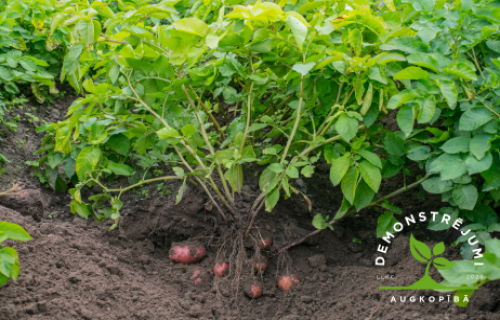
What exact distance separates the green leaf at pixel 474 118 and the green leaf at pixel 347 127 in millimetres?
383

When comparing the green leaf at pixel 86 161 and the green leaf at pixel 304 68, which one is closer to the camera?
the green leaf at pixel 304 68

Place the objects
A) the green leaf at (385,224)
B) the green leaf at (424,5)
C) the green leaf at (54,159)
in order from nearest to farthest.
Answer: the green leaf at (424,5)
the green leaf at (385,224)
the green leaf at (54,159)

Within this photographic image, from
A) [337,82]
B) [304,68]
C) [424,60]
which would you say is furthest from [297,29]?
[424,60]

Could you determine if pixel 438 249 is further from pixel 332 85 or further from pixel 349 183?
pixel 332 85

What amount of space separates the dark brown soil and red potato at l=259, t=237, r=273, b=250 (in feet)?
0.10

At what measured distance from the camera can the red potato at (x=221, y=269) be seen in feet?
6.28

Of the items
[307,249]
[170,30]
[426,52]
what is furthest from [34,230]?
[426,52]

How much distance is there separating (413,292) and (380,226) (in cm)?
34

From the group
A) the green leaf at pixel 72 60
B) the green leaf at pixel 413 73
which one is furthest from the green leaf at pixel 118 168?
the green leaf at pixel 413 73

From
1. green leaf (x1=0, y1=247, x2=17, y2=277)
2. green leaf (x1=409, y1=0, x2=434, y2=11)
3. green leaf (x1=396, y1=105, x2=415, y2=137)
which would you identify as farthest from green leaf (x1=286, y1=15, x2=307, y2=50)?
green leaf (x1=0, y1=247, x2=17, y2=277)

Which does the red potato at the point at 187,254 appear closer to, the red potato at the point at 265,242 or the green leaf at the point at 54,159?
the red potato at the point at 265,242

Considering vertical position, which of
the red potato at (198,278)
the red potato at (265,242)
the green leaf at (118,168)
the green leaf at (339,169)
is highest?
the green leaf at (339,169)

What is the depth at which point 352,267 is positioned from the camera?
198 centimetres

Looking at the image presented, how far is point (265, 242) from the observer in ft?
6.49
